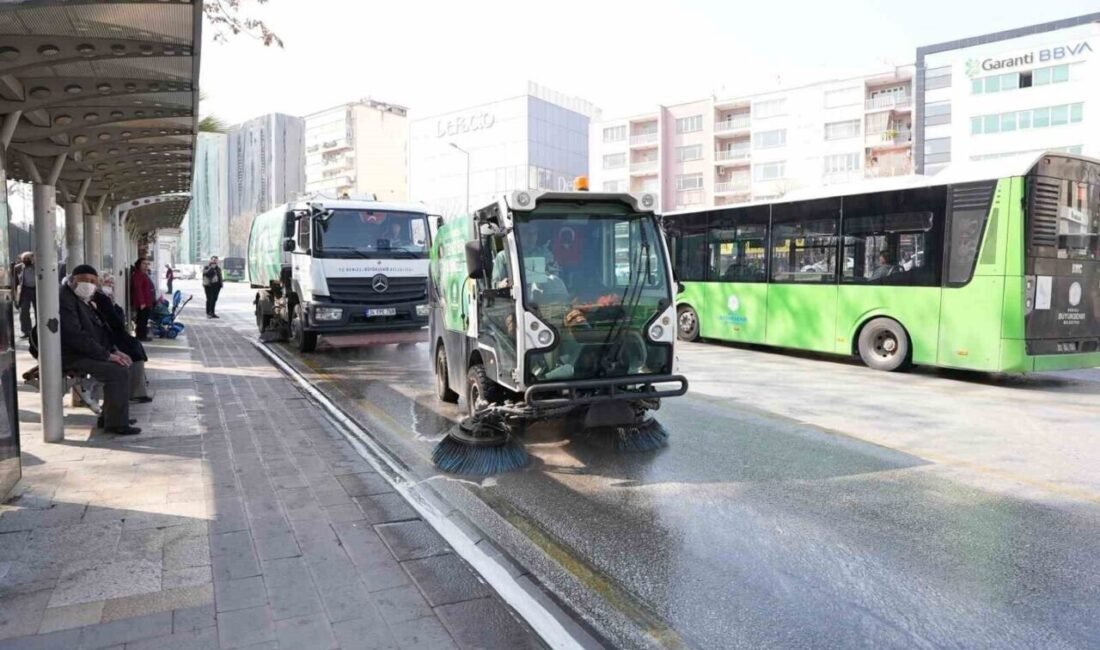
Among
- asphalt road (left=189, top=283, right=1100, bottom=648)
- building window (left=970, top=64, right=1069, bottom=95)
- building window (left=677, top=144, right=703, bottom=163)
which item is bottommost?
asphalt road (left=189, top=283, right=1100, bottom=648)

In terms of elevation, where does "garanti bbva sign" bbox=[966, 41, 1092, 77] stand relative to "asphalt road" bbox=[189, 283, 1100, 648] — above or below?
above

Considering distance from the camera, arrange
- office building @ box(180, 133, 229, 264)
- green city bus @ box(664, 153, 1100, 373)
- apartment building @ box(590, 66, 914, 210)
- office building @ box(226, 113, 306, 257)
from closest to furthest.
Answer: green city bus @ box(664, 153, 1100, 373)
apartment building @ box(590, 66, 914, 210)
office building @ box(226, 113, 306, 257)
office building @ box(180, 133, 229, 264)

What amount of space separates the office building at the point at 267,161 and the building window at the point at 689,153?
72.7m

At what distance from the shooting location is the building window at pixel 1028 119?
5112 cm

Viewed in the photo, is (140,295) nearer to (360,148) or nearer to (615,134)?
(615,134)

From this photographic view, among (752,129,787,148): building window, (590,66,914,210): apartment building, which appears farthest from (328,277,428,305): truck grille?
(752,129,787,148): building window

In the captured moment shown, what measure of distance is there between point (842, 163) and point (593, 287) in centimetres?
6276

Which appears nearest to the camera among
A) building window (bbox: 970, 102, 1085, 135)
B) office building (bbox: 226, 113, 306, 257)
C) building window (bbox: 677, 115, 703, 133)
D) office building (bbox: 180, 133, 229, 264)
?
building window (bbox: 970, 102, 1085, 135)

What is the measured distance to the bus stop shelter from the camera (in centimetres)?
481

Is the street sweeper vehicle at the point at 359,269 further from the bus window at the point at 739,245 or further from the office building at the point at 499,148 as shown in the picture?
the office building at the point at 499,148

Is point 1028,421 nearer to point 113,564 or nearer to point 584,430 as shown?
point 584,430

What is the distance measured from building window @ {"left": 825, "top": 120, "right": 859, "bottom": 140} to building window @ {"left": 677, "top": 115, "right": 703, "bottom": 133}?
1295 centimetres

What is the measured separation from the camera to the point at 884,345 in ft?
40.4

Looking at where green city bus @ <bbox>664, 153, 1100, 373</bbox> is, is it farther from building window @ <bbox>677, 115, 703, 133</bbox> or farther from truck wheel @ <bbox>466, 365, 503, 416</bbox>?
building window @ <bbox>677, 115, 703, 133</bbox>
